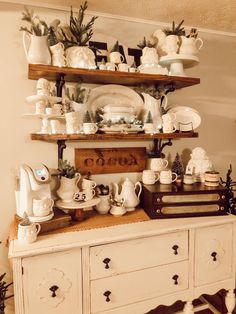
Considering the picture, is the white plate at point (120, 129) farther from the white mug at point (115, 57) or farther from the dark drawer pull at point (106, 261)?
the dark drawer pull at point (106, 261)

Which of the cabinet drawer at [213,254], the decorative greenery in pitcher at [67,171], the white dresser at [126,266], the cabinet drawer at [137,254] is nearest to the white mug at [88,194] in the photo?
the decorative greenery in pitcher at [67,171]

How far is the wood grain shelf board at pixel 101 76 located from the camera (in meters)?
1.41

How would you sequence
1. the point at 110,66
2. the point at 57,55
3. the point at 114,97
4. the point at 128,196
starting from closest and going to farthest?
the point at 57,55 → the point at 110,66 → the point at 128,196 → the point at 114,97

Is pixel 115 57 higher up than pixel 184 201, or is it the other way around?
pixel 115 57

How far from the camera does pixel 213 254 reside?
1.56 m

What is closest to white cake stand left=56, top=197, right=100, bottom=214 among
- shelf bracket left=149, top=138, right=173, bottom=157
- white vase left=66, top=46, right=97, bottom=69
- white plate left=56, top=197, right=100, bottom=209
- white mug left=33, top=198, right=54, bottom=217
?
white plate left=56, top=197, right=100, bottom=209

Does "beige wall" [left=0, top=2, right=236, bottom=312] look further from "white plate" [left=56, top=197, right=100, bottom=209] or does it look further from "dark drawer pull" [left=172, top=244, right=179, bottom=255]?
"dark drawer pull" [left=172, top=244, right=179, bottom=255]

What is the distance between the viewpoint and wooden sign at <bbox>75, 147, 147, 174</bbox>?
67.6 inches

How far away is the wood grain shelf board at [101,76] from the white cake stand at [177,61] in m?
0.07

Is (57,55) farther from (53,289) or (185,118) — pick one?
(53,289)

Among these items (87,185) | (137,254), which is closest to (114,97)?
(87,185)

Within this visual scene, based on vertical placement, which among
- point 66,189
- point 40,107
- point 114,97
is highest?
point 114,97

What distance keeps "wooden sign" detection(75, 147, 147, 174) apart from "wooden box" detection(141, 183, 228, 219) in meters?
0.26

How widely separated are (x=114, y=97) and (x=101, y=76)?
23cm
